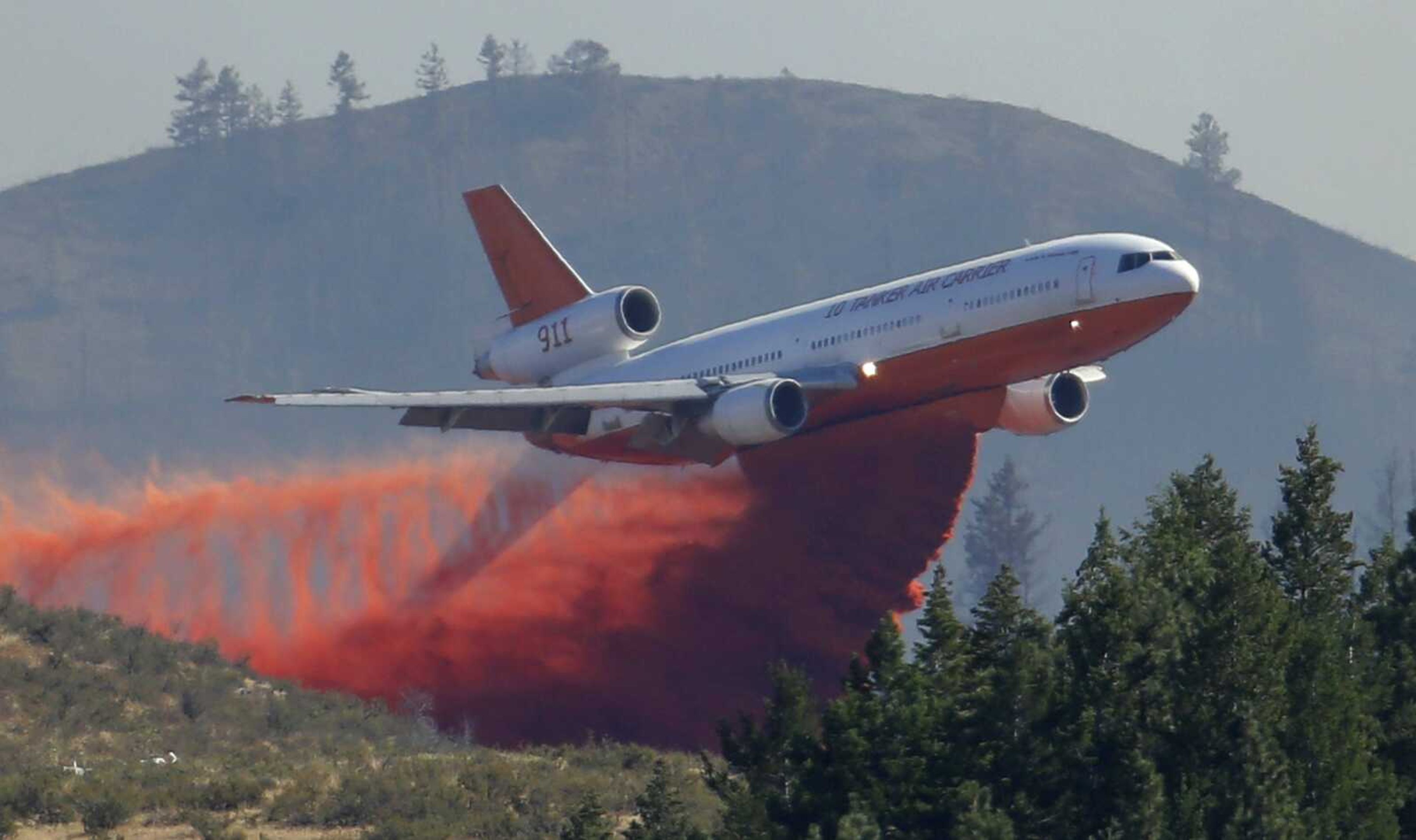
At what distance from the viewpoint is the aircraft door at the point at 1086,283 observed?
55.4 m

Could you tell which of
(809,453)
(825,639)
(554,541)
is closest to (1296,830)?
(825,639)

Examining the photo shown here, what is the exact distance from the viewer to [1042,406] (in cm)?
6156

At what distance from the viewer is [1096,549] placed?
124 ft

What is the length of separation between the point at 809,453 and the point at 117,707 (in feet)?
56.4

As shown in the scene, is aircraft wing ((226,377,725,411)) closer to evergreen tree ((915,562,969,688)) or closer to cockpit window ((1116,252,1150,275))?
cockpit window ((1116,252,1150,275))

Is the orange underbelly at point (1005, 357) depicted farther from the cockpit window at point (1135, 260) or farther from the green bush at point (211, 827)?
the green bush at point (211, 827)

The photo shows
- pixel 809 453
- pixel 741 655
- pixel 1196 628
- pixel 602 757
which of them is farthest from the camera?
pixel 809 453

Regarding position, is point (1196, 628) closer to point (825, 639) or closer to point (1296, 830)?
point (1296, 830)

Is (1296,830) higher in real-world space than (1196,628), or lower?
lower

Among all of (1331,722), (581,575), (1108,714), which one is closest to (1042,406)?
(581,575)

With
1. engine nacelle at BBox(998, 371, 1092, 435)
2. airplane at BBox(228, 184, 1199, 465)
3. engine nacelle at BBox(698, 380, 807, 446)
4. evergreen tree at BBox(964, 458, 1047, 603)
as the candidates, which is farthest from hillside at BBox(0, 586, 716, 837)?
evergreen tree at BBox(964, 458, 1047, 603)

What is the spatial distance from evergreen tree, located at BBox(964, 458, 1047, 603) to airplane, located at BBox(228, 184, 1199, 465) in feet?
361

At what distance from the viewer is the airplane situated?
55.8 m

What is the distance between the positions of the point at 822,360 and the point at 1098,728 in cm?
2597
